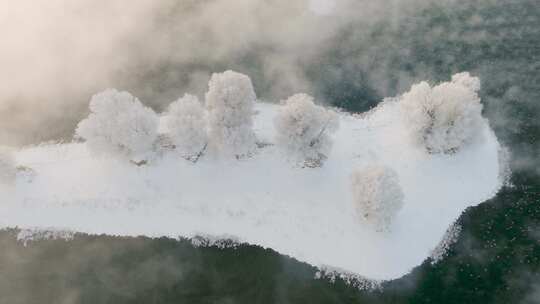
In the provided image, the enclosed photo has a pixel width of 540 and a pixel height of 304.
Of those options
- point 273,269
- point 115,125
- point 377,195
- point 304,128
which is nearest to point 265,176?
point 304,128

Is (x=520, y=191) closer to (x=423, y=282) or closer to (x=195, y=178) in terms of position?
(x=423, y=282)

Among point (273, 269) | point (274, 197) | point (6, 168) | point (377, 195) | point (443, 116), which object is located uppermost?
point (443, 116)

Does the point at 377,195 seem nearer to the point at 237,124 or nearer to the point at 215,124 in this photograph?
the point at 237,124

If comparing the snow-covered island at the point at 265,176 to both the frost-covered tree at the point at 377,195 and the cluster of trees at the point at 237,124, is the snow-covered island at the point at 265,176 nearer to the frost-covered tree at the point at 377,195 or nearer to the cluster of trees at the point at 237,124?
the cluster of trees at the point at 237,124

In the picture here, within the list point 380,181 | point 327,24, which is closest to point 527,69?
point 327,24

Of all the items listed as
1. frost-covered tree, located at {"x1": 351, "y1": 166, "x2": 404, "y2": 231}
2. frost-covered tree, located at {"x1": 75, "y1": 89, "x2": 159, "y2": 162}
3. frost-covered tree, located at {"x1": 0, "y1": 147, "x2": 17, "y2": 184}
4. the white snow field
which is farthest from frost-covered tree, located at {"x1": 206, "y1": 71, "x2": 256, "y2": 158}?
frost-covered tree, located at {"x1": 0, "y1": 147, "x2": 17, "y2": 184}

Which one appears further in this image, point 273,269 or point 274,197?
point 274,197

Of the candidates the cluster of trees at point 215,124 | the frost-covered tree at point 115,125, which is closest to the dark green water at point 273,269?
the frost-covered tree at point 115,125
